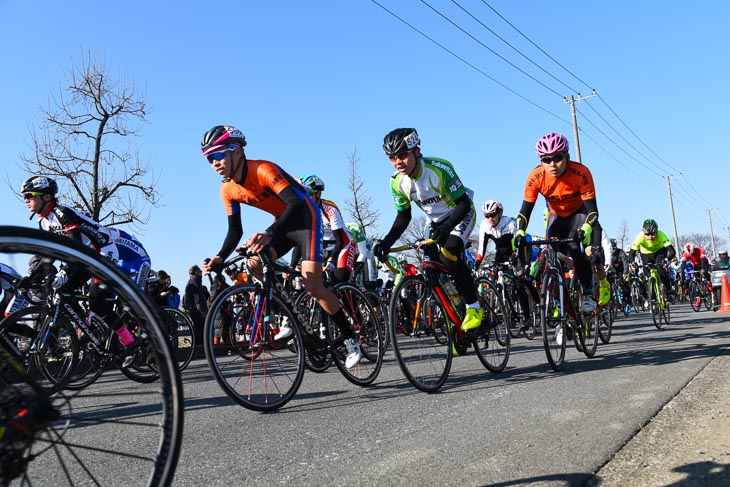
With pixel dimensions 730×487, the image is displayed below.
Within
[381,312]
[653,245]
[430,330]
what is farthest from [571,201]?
[653,245]

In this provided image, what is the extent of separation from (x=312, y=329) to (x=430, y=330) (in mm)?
1004

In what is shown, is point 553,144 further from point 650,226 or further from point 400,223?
point 650,226

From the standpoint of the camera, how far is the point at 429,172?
5957 millimetres

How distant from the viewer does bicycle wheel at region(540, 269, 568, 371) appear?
5977 millimetres

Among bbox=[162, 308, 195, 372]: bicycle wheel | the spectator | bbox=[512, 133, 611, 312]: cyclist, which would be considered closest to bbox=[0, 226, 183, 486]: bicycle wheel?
bbox=[512, 133, 611, 312]: cyclist

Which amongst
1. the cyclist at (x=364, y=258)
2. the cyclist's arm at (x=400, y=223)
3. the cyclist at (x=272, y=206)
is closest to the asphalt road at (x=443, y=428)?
the cyclist at (x=272, y=206)

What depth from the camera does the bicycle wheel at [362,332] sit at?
220 inches

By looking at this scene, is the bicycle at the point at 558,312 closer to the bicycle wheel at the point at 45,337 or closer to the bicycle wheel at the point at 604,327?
the bicycle wheel at the point at 604,327

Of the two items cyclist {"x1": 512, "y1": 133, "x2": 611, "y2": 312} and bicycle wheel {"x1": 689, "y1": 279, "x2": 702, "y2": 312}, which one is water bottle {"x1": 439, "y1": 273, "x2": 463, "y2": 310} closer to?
cyclist {"x1": 512, "y1": 133, "x2": 611, "y2": 312}

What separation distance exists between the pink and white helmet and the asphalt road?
2.36m

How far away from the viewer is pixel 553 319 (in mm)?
6164

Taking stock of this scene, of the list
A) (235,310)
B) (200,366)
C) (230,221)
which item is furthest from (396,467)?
(200,366)

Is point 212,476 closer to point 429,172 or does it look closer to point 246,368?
point 246,368

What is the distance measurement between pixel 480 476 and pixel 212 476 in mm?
1230
